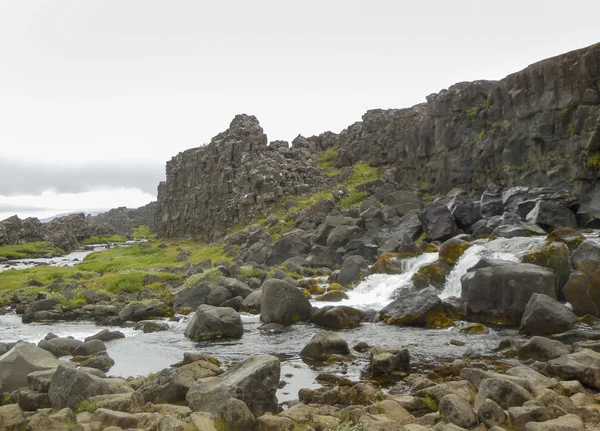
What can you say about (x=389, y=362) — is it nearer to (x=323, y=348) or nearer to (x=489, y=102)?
(x=323, y=348)

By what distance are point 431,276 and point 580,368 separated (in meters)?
20.4

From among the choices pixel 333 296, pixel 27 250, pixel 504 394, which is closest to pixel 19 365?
pixel 504 394

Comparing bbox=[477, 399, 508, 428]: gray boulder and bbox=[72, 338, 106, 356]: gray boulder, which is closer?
bbox=[477, 399, 508, 428]: gray boulder

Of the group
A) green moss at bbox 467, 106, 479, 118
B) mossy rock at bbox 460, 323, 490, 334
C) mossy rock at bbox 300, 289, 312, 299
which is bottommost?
mossy rock at bbox 460, 323, 490, 334

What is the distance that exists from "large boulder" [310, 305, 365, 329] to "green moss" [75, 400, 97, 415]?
56.1ft

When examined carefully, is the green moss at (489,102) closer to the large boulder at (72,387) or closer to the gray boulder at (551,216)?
the gray boulder at (551,216)

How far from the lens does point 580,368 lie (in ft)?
58.3

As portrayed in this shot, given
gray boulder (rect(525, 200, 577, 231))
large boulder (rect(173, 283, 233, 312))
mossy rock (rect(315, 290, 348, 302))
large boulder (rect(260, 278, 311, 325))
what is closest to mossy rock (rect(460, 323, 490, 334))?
large boulder (rect(260, 278, 311, 325))

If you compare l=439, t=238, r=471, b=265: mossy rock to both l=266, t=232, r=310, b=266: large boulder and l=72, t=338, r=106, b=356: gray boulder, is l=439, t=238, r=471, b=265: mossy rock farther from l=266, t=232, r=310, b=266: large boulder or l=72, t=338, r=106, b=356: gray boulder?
l=72, t=338, r=106, b=356: gray boulder

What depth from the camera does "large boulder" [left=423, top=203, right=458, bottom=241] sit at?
53406 mm

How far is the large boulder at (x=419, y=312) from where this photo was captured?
29859mm

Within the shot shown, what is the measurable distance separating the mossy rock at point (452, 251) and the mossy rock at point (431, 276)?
98 centimetres

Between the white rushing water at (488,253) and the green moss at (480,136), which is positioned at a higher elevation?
the green moss at (480,136)

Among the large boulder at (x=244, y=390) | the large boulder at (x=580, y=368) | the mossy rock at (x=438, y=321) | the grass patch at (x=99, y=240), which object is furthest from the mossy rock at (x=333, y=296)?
the grass patch at (x=99, y=240)
